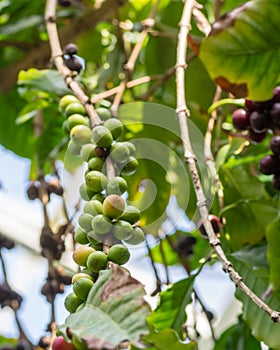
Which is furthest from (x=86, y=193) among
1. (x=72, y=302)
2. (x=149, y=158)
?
(x=149, y=158)

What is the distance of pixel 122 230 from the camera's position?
2.17ft

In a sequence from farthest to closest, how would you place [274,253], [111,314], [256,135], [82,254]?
1. [256,135]
2. [274,253]
3. [82,254]
4. [111,314]

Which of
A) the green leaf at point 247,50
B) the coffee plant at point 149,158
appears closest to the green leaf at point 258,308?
the coffee plant at point 149,158

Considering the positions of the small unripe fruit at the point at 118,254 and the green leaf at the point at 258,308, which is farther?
the green leaf at the point at 258,308

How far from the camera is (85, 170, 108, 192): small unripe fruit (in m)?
0.70

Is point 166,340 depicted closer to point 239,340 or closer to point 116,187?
point 116,187

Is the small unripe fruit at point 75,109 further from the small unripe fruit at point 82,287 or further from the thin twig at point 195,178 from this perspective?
the small unripe fruit at point 82,287

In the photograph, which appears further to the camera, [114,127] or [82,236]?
[114,127]

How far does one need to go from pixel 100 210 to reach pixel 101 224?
0.03 meters

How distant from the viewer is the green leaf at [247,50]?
2.57ft

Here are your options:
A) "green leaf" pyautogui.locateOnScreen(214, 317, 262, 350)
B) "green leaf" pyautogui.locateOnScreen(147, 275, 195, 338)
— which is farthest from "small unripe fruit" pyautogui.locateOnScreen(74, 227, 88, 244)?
"green leaf" pyautogui.locateOnScreen(214, 317, 262, 350)

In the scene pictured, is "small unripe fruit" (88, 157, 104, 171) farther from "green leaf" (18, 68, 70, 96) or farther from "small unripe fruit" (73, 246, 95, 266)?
"green leaf" (18, 68, 70, 96)

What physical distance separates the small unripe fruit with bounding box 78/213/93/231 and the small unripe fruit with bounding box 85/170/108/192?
0.04m

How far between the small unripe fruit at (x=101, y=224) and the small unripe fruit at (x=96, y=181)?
5 centimetres
